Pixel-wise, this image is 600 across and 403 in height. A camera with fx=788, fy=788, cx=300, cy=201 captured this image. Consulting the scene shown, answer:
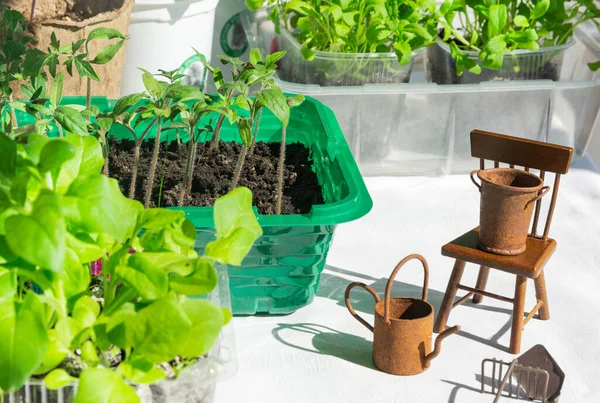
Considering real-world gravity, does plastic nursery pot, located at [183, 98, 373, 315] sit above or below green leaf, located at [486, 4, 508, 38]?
below

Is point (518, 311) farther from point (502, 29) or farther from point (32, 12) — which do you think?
point (32, 12)

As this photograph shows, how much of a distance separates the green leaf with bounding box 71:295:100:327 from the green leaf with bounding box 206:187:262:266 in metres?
0.09

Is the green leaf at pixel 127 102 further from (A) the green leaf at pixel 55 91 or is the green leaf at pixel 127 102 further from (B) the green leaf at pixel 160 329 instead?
(B) the green leaf at pixel 160 329

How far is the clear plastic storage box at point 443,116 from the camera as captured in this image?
4.24 feet

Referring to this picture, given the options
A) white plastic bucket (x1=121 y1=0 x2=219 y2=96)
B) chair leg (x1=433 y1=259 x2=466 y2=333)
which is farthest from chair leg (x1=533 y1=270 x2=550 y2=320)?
white plastic bucket (x1=121 y1=0 x2=219 y2=96)

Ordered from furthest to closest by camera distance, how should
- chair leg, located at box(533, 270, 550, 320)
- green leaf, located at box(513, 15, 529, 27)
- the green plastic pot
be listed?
green leaf, located at box(513, 15, 529, 27), chair leg, located at box(533, 270, 550, 320), the green plastic pot

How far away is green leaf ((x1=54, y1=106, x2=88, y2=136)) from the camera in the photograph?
75 centimetres

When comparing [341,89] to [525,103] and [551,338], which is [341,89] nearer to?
[525,103]

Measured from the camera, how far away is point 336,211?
2.80ft

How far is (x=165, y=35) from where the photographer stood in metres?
1.37

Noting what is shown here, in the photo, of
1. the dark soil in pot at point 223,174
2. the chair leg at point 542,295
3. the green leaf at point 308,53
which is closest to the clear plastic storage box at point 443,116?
the green leaf at point 308,53

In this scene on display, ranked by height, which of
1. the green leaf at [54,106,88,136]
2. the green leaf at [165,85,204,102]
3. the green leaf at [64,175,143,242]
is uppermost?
the green leaf at [165,85,204,102]

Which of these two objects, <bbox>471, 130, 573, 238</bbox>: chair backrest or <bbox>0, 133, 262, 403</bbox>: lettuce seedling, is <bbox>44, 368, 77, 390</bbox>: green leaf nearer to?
<bbox>0, 133, 262, 403</bbox>: lettuce seedling

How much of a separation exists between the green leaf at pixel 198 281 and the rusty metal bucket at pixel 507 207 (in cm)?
48
